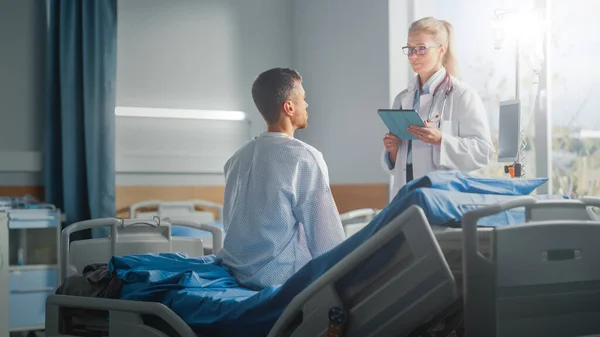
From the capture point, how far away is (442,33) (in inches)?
123

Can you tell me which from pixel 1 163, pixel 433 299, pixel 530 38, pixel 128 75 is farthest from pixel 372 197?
pixel 433 299

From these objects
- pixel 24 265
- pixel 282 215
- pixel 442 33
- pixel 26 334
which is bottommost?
pixel 26 334

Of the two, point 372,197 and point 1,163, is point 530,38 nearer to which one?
point 372,197

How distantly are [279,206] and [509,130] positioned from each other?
1440 mm

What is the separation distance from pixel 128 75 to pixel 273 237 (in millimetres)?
3524

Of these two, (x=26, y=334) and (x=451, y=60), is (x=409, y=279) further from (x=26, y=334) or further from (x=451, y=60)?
(x=26, y=334)

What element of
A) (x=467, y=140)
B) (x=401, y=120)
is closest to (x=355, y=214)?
(x=467, y=140)

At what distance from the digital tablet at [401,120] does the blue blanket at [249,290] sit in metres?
0.66

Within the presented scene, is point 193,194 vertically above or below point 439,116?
below

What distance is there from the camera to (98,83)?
5.25 metres

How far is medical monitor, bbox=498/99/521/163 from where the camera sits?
327cm

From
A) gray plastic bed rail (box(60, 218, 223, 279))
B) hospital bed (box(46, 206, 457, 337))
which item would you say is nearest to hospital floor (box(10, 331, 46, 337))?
gray plastic bed rail (box(60, 218, 223, 279))

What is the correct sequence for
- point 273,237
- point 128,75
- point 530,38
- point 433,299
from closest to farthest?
point 433,299 → point 273,237 → point 530,38 → point 128,75

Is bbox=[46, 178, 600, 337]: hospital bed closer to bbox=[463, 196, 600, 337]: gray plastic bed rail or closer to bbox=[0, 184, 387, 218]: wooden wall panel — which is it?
bbox=[463, 196, 600, 337]: gray plastic bed rail
